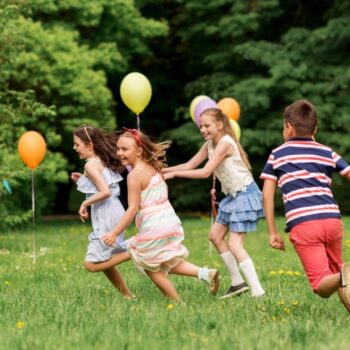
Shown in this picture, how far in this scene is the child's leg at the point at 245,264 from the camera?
25.7 feet

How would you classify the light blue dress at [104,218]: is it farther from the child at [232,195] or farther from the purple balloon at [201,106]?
the purple balloon at [201,106]

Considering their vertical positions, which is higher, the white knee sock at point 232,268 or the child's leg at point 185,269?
the child's leg at point 185,269

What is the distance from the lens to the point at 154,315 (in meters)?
6.24

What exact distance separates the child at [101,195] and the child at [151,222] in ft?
2.02

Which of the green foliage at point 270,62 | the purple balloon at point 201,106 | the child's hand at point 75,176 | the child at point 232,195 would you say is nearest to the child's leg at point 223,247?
Answer: the child at point 232,195

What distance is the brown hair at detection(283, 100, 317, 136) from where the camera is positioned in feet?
21.0

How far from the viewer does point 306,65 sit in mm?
22516

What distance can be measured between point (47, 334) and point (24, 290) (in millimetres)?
2818

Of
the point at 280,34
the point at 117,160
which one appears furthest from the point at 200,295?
the point at 280,34

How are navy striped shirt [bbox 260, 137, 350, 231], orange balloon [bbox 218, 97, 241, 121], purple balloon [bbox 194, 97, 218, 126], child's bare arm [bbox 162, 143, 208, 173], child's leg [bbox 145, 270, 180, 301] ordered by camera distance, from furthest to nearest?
orange balloon [bbox 218, 97, 241, 121] < purple balloon [bbox 194, 97, 218, 126] < child's bare arm [bbox 162, 143, 208, 173] < child's leg [bbox 145, 270, 180, 301] < navy striped shirt [bbox 260, 137, 350, 231]

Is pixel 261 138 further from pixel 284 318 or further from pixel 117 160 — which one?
pixel 284 318

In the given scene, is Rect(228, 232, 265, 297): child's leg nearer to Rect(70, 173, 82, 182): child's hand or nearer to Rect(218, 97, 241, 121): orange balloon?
Rect(70, 173, 82, 182): child's hand

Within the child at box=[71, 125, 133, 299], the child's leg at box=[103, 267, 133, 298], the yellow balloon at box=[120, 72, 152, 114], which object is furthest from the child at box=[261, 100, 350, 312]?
the yellow balloon at box=[120, 72, 152, 114]

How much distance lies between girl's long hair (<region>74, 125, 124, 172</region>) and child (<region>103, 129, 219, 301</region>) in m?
0.83
